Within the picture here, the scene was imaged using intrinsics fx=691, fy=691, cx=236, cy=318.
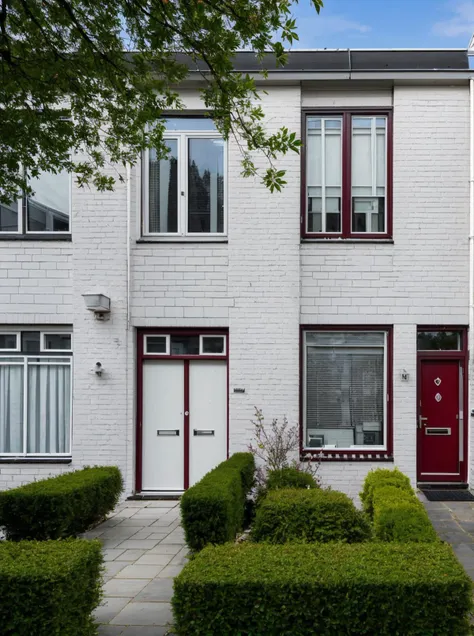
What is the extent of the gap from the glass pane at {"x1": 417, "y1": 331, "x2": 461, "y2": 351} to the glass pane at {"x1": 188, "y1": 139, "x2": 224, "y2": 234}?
12.7ft

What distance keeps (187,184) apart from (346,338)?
12.3ft

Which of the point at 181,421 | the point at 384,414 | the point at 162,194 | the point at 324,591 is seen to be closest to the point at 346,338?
the point at 384,414

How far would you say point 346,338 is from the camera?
11.7 metres

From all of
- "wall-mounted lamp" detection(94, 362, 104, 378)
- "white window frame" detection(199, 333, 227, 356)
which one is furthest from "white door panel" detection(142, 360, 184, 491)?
"wall-mounted lamp" detection(94, 362, 104, 378)

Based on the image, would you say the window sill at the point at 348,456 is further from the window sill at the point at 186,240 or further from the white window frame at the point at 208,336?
the window sill at the point at 186,240

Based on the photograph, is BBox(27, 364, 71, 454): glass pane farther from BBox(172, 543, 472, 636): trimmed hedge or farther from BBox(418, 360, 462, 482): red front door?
BBox(172, 543, 472, 636): trimmed hedge

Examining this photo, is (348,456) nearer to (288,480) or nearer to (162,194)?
(288,480)

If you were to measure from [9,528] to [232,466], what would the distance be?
2899 mm

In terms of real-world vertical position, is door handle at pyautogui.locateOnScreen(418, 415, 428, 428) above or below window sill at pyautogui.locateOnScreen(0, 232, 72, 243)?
below

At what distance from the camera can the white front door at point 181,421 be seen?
11602 mm

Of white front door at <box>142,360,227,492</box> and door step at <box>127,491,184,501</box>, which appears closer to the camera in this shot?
door step at <box>127,491,184,501</box>

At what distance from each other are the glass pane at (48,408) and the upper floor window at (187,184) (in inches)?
116

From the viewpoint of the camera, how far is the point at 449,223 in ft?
37.8

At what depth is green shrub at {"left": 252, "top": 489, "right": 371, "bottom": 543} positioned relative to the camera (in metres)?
6.92
